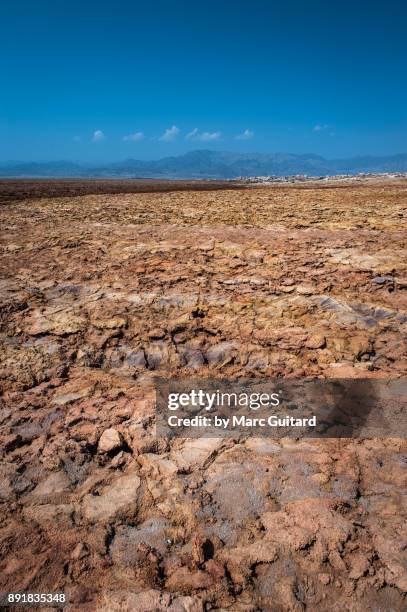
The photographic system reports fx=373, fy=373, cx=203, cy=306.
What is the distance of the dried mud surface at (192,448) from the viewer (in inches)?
93.6

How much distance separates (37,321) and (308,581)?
4833 mm

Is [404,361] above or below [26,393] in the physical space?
above

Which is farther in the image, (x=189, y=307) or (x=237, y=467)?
(x=189, y=307)

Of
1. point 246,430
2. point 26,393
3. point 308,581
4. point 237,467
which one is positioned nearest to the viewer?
point 308,581

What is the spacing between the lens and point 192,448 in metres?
3.41

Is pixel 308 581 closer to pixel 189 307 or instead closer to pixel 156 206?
pixel 189 307

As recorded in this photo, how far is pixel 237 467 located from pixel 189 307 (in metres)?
3.07

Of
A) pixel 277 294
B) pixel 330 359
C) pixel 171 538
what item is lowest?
pixel 171 538

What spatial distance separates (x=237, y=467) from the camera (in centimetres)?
318

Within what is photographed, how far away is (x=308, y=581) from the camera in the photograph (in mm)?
2322

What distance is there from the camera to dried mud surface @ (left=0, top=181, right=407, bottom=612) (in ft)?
7.80

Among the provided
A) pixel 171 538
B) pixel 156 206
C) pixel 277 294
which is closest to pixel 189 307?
pixel 277 294

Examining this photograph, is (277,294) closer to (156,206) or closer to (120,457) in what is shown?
(120,457)

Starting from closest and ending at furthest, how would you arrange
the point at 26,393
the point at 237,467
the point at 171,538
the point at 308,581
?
1. the point at 308,581
2. the point at 171,538
3. the point at 237,467
4. the point at 26,393
